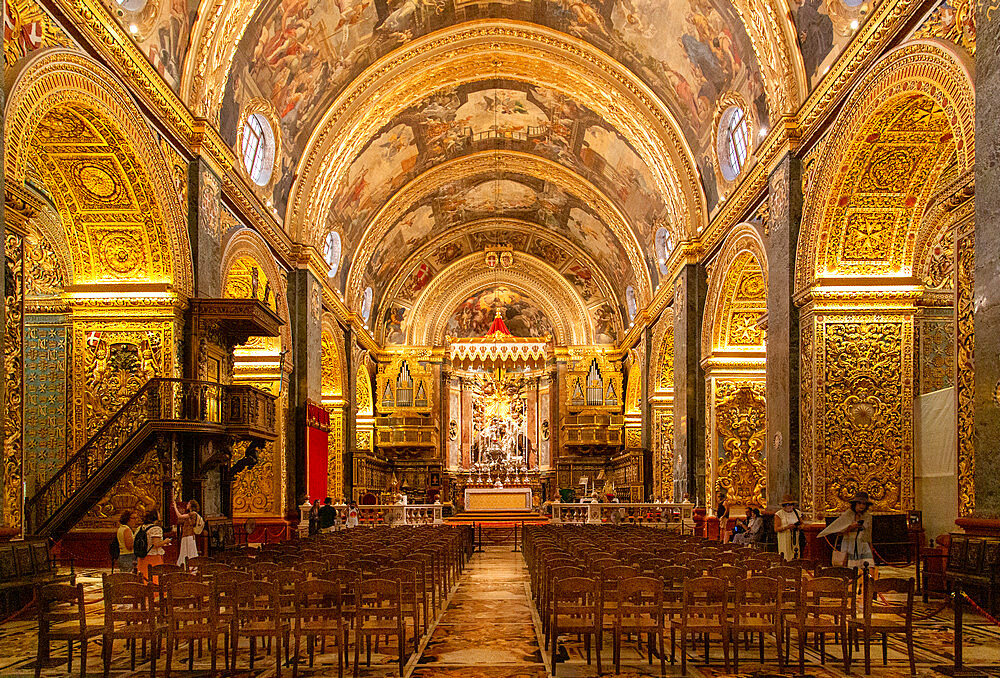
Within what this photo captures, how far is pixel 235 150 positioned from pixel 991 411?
49.1 feet

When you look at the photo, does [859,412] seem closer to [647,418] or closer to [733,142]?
[733,142]

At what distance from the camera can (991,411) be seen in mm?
9320

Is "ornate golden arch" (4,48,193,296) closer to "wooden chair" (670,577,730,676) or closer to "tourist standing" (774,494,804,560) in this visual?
"wooden chair" (670,577,730,676)

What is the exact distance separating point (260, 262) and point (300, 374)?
388cm

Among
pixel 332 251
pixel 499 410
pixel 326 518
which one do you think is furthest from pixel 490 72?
pixel 499 410

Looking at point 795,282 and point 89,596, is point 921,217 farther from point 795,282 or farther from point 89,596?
point 89,596

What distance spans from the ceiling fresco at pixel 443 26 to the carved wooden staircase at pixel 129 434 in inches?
231

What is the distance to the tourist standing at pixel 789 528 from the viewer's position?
45.8ft

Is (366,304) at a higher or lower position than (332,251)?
lower

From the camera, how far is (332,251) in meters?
29.2

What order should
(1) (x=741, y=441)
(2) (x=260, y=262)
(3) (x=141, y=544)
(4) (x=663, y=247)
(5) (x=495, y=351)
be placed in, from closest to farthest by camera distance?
(3) (x=141, y=544), (2) (x=260, y=262), (1) (x=741, y=441), (4) (x=663, y=247), (5) (x=495, y=351)

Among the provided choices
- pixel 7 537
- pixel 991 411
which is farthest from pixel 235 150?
pixel 991 411

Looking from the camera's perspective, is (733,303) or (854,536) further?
(733,303)

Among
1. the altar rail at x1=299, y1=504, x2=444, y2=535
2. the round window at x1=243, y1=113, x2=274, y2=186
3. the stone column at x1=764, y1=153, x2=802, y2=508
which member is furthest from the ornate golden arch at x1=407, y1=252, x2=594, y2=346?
the stone column at x1=764, y1=153, x2=802, y2=508
